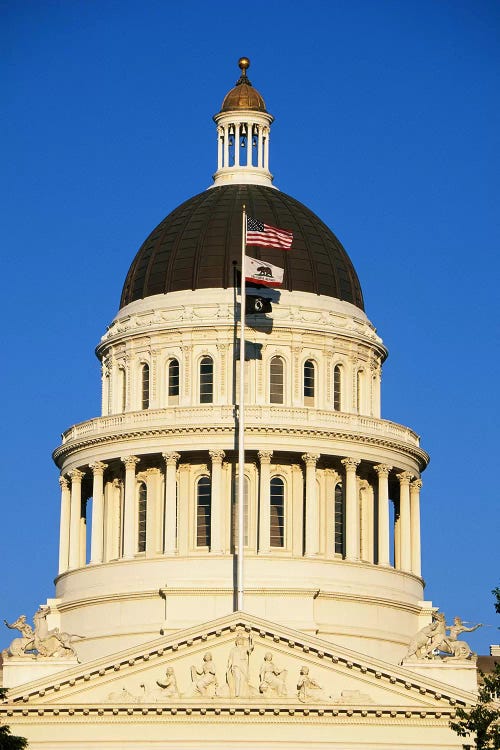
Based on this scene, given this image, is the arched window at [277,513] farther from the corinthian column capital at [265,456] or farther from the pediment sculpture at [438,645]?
the pediment sculpture at [438,645]

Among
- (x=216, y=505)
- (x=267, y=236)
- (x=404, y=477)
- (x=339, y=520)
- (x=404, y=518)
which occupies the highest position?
(x=267, y=236)

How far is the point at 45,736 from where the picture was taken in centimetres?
9125

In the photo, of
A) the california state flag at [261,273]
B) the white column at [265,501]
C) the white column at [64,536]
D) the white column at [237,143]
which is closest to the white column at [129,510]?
the white column at [64,536]

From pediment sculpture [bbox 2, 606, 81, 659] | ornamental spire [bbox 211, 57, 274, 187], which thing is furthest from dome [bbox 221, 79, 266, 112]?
pediment sculpture [bbox 2, 606, 81, 659]

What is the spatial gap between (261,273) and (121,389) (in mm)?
12945

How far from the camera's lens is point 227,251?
360 ft

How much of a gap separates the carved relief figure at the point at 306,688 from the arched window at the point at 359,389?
2209 centimetres

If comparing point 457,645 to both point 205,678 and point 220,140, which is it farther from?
point 220,140

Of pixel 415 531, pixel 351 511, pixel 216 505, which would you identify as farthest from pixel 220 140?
pixel 415 531

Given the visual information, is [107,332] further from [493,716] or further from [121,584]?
[493,716]

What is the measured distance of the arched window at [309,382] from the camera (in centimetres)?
11000

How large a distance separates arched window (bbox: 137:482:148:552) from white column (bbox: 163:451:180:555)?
1.79 meters

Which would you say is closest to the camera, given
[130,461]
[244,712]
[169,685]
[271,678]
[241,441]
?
[244,712]

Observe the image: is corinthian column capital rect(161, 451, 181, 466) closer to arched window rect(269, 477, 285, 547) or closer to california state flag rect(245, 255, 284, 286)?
arched window rect(269, 477, 285, 547)
